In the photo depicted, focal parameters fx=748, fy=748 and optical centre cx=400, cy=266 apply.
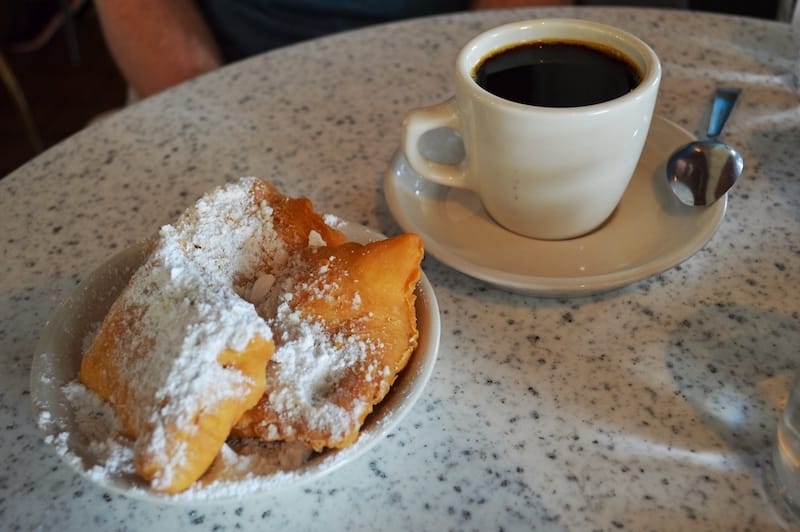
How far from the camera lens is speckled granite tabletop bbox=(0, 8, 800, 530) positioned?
496 mm

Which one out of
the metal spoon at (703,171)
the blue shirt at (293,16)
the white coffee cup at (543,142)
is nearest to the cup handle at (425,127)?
the white coffee cup at (543,142)

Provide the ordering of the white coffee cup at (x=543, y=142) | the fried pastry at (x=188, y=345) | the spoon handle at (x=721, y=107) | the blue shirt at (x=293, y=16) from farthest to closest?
the blue shirt at (x=293, y=16)
the spoon handle at (x=721, y=107)
the white coffee cup at (x=543, y=142)
the fried pastry at (x=188, y=345)

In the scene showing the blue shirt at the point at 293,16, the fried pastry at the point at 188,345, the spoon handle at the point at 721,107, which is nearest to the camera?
the fried pastry at the point at 188,345

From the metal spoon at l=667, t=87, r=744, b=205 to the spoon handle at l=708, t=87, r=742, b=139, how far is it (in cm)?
7

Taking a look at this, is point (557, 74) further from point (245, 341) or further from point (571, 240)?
point (245, 341)

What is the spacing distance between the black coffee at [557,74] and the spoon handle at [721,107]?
201 mm

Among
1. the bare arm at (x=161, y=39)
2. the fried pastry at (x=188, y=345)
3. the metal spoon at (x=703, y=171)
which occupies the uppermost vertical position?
the fried pastry at (x=188, y=345)

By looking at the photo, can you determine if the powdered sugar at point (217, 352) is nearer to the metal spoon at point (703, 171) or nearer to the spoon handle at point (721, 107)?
the metal spoon at point (703, 171)

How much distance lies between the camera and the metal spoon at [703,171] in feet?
2.30

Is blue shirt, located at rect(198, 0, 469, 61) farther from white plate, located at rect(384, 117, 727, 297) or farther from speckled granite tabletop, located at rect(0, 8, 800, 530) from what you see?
white plate, located at rect(384, 117, 727, 297)

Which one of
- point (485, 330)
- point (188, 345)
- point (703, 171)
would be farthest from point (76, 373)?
point (703, 171)

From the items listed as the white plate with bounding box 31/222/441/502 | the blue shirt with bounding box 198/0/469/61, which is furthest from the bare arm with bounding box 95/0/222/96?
the white plate with bounding box 31/222/441/502

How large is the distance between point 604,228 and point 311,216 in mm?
284

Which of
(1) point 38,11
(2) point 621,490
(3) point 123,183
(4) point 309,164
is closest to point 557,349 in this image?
(2) point 621,490
